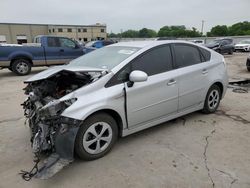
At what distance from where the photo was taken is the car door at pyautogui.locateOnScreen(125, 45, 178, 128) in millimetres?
3435

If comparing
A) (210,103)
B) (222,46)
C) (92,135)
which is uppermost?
(222,46)

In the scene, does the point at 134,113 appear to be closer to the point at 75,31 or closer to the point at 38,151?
the point at 38,151

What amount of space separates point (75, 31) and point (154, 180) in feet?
197

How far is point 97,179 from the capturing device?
2820 mm

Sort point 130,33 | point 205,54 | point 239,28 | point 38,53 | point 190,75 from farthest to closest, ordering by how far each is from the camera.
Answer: point 130,33, point 239,28, point 38,53, point 205,54, point 190,75

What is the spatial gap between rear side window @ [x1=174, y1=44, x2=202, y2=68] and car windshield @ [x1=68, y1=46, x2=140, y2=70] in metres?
0.84

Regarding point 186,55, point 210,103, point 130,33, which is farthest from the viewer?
point 130,33

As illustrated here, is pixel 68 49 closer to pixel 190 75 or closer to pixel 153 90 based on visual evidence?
pixel 190 75

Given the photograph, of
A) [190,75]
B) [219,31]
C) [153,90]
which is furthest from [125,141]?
[219,31]

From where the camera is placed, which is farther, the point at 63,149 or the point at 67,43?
the point at 67,43

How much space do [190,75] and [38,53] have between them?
833 cm

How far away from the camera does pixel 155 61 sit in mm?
3816

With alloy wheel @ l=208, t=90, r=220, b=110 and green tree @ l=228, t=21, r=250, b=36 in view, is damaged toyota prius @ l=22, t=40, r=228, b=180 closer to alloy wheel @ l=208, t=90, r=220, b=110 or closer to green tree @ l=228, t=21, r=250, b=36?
alloy wheel @ l=208, t=90, r=220, b=110

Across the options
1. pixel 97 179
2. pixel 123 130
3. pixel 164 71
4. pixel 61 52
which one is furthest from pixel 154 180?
pixel 61 52
